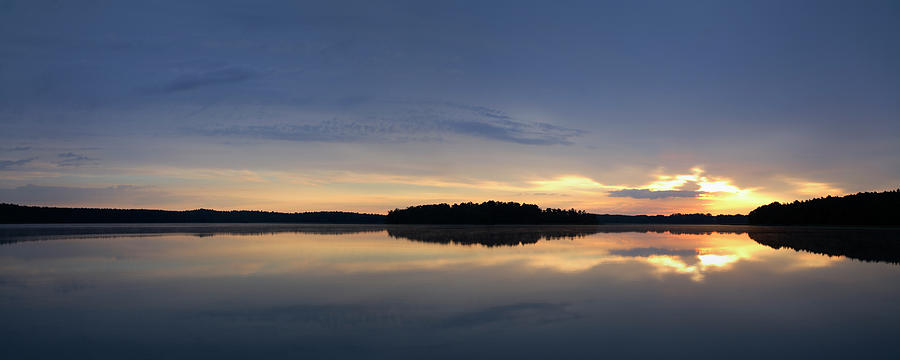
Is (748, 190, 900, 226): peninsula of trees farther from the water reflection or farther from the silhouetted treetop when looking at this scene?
the water reflection

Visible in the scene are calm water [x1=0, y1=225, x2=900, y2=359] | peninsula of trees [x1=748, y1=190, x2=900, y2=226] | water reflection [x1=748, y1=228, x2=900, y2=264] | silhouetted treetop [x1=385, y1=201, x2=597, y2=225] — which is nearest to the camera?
calm water [x1=0, y1=225, x2=900, y2=359]

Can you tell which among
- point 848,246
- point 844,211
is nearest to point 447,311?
point 848,246

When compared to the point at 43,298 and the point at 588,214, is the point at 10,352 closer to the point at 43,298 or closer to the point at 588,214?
the point at 43,298

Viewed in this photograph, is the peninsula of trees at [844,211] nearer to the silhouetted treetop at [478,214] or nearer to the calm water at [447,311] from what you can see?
the silhouetted treetop at [478,214]

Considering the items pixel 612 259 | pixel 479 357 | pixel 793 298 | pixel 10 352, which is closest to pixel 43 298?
pixel 10 352

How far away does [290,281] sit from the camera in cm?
1532

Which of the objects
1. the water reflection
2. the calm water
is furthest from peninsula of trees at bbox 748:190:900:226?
the calm water

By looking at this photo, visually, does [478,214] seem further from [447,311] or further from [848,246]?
[447,311]

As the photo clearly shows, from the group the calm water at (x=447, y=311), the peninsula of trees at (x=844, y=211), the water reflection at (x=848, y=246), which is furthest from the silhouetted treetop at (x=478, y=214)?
the calm water at (x=447, y=311)

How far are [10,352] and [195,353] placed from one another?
2.88 m

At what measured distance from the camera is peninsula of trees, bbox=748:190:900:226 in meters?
100

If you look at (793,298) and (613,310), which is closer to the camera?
(613,310)

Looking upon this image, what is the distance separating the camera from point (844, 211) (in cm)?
10838

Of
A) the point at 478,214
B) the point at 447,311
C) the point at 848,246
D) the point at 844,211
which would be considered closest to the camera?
the point at 447,311
